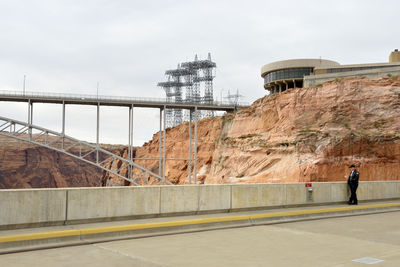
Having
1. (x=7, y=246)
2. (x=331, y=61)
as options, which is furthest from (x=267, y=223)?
(x=331, y=61)

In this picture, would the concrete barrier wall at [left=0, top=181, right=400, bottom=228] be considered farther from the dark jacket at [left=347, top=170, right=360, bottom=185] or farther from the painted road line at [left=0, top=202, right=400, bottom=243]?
the painted road line at [left=0, top=202, right=400, bottom=243]

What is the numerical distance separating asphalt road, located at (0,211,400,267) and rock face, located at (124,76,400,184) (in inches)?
1050

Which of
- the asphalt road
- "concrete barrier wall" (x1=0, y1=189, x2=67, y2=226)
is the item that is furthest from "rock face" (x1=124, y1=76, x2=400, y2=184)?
"concrete barrier wall" (x1=0, y1=189, x2=67, y2=226)

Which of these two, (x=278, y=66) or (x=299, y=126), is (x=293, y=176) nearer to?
(x=299, y=126)

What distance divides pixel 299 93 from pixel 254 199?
1300 inches

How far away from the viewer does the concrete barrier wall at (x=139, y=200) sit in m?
10.3

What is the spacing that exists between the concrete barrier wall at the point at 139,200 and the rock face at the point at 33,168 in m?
99.5

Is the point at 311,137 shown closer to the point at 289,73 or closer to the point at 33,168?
the point at 289,73

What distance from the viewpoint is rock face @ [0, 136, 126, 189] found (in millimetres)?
108250

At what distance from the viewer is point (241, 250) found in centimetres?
843

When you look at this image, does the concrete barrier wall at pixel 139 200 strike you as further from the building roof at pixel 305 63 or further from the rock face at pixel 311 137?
the building roof at pixel 305 63

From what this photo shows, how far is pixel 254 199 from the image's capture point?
14805 millimetres

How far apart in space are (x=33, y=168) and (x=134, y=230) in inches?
4342

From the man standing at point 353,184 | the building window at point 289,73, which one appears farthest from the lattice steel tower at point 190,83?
the man standing at point 353,184
